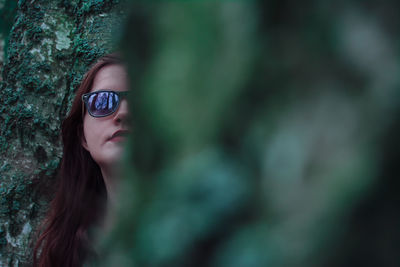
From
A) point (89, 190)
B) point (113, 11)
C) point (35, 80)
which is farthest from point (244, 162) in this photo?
point (35, 80)

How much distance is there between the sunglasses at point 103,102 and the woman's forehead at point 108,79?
2 cm

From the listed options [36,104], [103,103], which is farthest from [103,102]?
[36,104]

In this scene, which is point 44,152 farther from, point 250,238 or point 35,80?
point 250,238

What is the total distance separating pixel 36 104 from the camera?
1.50 metres

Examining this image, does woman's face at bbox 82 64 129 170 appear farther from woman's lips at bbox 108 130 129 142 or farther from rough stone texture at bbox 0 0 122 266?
rough stone texture at bbox 0 0 122 266

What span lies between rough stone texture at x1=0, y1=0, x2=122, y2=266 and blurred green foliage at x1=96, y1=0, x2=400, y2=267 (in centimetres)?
133

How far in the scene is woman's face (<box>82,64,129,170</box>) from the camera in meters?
1.05

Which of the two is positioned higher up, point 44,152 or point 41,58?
point 41,58

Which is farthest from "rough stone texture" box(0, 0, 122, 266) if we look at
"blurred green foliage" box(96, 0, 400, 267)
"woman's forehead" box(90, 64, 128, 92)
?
"blurred green foliage" box(96, 0, 400, 267)

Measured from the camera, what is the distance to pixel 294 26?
7.2 inches

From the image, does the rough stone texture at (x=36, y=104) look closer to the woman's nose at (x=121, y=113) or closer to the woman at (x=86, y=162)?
the woman at (x=86, y=162)

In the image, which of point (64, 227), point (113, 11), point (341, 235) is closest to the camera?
point (341, 235)

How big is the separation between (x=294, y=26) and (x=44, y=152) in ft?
4.82

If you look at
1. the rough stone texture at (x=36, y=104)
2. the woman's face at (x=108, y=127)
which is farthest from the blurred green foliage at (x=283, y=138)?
the rough stone texture at (x=36, y=104)
